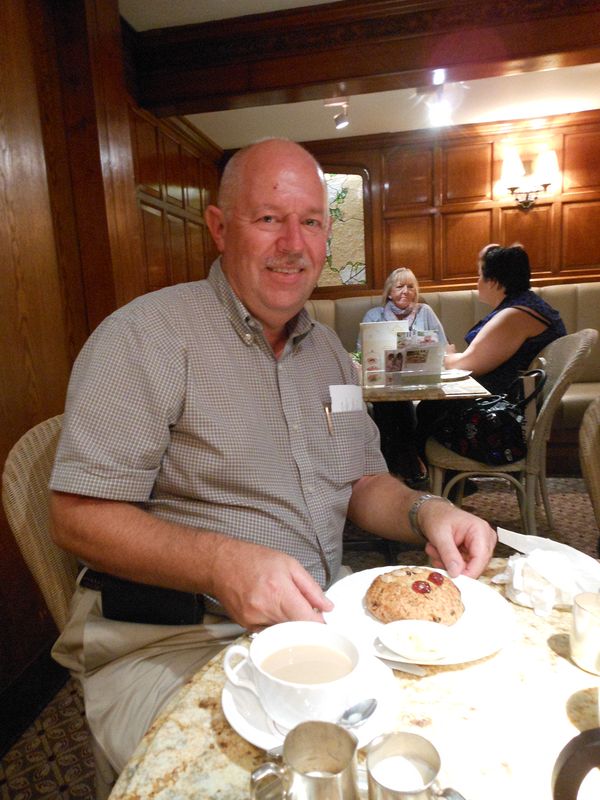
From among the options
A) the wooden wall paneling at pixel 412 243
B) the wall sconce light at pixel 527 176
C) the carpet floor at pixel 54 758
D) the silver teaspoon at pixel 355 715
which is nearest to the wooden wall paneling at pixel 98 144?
the carpet floor at pixel 54 758

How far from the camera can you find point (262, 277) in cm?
120

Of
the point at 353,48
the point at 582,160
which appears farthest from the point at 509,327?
the point at 582,160

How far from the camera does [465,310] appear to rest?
511 cm

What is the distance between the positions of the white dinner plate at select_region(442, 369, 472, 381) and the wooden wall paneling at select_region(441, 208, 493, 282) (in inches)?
99.5

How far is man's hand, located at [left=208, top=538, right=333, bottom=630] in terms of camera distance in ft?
2.36

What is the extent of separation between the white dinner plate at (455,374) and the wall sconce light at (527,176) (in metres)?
2.80

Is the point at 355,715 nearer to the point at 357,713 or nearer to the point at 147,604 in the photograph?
the point at 357,713

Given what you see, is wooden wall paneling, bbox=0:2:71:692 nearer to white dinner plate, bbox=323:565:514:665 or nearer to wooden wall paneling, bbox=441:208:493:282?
white dinner plate, bbox=323:565:514:665

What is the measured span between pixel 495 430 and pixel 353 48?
2.34 m

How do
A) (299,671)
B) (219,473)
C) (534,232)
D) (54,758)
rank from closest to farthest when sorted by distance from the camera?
(299,671) → (219,473) → (54,758) → (534,232)

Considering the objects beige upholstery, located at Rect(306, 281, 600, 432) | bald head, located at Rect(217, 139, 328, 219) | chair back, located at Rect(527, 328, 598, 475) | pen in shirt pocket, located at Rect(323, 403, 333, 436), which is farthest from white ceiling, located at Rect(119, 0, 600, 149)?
pen in shirt pocket, located at Rect(323, 403, 333, 436)

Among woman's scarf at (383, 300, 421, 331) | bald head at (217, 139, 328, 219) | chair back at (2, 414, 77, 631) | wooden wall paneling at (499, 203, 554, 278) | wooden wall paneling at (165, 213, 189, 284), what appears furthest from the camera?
wooden wall paneling at (499, 203, 554, 278)

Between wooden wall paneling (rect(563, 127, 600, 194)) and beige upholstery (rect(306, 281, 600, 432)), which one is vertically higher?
wooden wall paneling (rect(563, 127, 600, 194))

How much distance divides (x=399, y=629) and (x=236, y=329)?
70cm
